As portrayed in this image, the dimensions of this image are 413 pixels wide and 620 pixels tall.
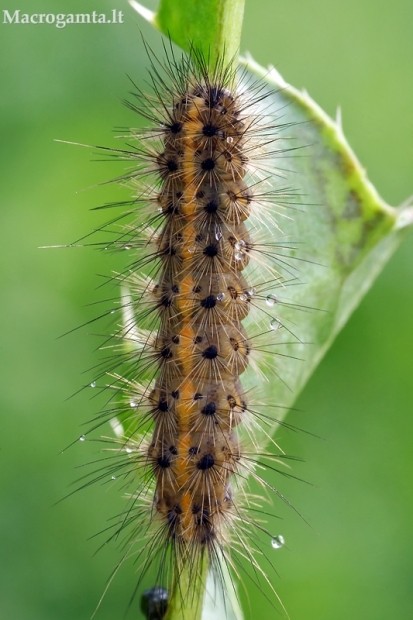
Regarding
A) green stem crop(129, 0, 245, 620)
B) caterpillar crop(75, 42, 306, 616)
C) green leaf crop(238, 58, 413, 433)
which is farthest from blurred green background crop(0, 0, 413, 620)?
green stem crop(129, 0, 245, 620)

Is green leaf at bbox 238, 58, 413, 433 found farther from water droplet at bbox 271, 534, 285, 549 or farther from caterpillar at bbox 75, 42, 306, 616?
water droplet at bbox 271, 534, 285, 549

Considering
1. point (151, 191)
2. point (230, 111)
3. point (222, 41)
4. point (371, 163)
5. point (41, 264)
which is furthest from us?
point (371, 163)

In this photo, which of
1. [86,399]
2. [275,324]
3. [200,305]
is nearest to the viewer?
[200,305]

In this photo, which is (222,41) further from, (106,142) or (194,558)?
(106,142)

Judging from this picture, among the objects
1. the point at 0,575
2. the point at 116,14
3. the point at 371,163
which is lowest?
the point at 0,575

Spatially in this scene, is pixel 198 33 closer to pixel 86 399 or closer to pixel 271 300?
pixel 271 300

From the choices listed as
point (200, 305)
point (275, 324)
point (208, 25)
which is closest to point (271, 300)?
point (275, 324)

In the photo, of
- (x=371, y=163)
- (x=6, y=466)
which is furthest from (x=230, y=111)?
(x=371, y=163)
